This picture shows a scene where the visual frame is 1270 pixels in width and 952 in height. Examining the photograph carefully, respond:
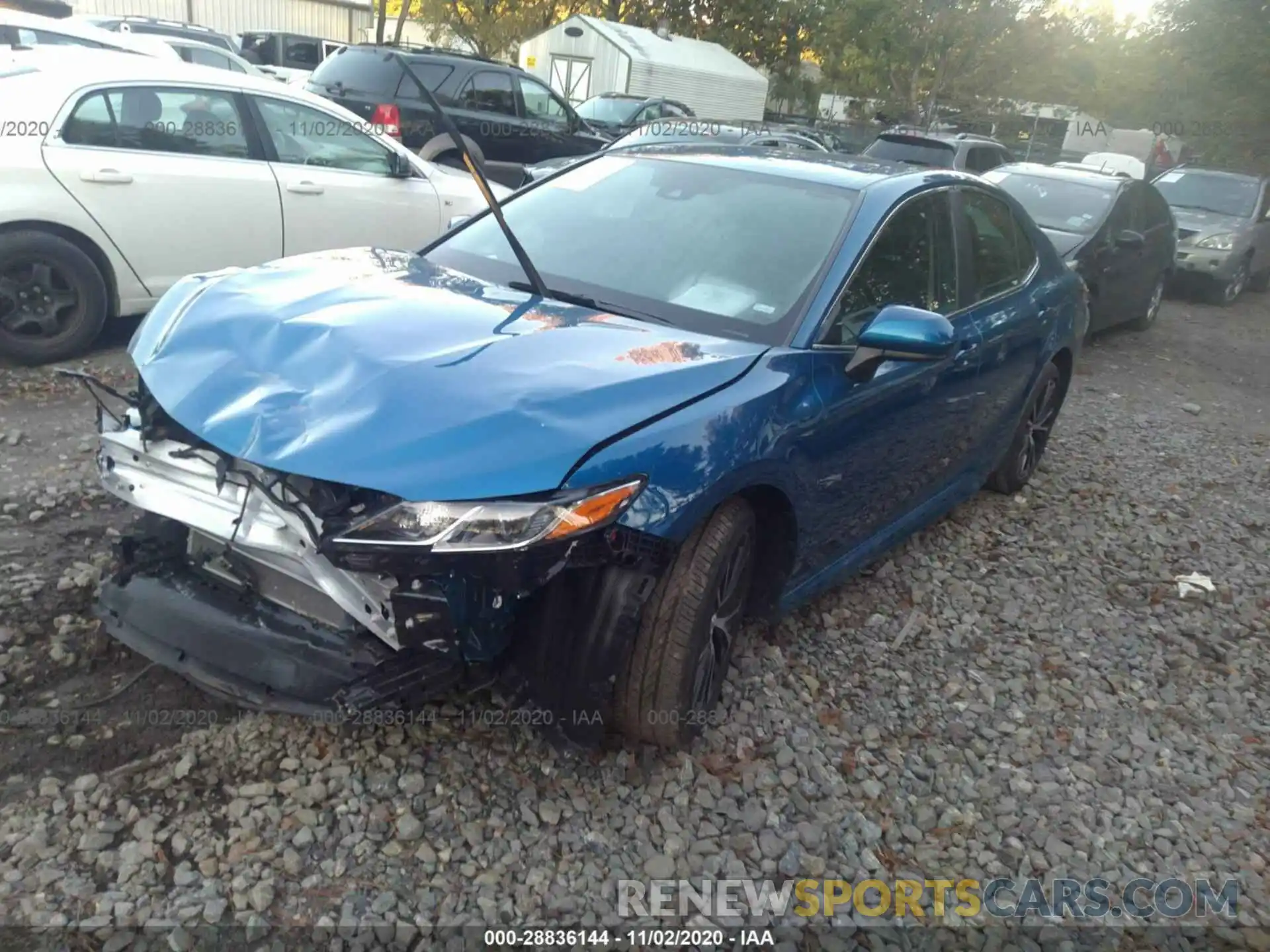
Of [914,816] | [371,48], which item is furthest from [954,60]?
[914,816]

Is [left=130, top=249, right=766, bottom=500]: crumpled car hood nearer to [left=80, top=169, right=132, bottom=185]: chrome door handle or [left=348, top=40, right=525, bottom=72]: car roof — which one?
[left=80, top=169, right=132, bottom=185]: chrome door handle

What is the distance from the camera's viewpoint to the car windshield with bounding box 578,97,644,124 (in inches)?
690

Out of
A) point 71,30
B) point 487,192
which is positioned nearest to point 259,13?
point 71,30

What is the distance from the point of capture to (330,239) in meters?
6.25

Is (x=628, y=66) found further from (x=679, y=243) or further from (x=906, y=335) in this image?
(x=906, y=335)

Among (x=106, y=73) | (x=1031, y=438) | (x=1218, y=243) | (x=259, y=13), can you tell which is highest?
(x=259, y=13)

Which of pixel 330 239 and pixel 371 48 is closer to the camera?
pixel 330 239

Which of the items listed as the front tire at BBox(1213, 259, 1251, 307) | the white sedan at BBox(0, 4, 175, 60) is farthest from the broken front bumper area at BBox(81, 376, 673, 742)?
the front tire at BBox(1213, 259, 1251, 307)

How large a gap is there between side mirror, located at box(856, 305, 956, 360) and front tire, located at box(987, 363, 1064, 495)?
2028 mm

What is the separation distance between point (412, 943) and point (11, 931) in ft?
2.72

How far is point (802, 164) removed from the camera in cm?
375

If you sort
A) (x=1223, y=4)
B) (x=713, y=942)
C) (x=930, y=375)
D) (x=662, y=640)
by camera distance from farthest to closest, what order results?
(x=1223, y=4)
(x=930, y=375)
(x=662, y=640)
(x=713, y=942)

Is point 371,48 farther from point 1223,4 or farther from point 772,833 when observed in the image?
point 1223,4

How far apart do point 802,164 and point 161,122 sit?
3.77 metres
